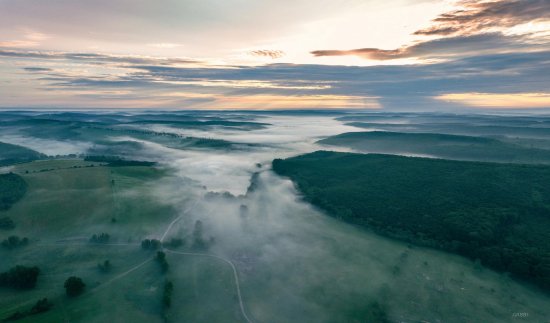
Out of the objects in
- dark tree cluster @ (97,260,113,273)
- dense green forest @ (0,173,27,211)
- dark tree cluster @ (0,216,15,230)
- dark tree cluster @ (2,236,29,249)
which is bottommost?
dark tree cluster @ (97,260,113,273)

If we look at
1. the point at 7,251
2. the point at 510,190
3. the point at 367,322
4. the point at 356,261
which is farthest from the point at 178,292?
the point at 510,190

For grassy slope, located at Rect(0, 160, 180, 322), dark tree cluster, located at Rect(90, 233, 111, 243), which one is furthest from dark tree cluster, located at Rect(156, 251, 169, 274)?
dark tree cluster, located at Rect(90, 233, 111, 243)

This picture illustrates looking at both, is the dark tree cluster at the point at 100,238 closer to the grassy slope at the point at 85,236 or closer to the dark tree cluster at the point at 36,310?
the grassy slope at the point at 85,236

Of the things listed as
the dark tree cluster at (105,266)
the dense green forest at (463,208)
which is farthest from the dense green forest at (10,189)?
the dense green forest at (463,208)

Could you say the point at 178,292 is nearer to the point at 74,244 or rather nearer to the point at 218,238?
the point at 218,238

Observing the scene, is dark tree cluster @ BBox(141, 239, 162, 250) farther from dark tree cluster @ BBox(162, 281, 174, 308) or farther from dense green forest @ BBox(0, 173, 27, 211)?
dense green forest @ BBox(0, 173, 27, 211)
